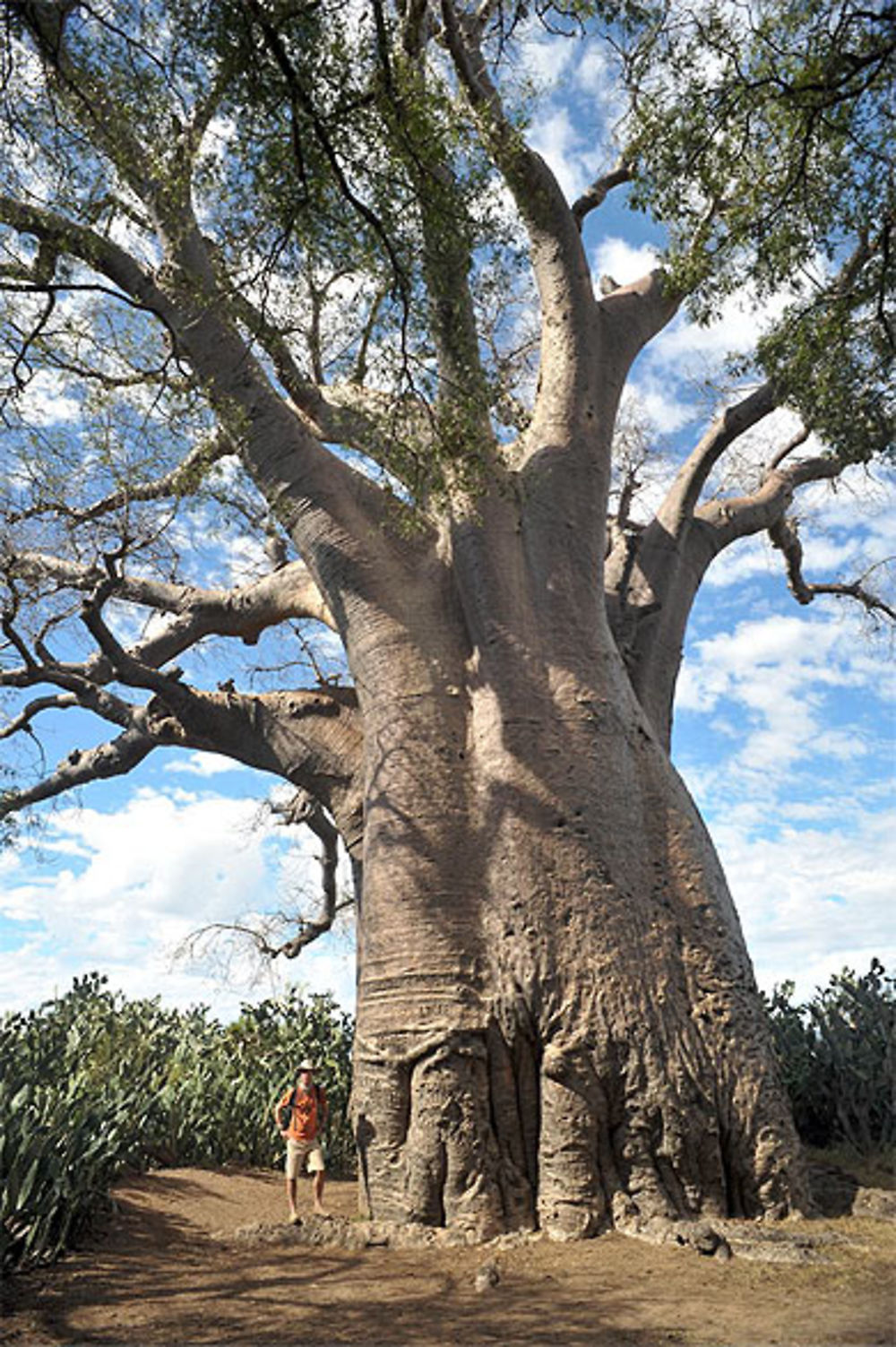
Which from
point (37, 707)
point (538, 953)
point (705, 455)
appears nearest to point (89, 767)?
point (37, 707)

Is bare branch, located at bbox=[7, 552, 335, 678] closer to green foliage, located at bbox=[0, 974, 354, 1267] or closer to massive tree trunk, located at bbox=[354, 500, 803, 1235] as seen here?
massive tree trunk, located at bbox=[354, 500, 803, 1235]

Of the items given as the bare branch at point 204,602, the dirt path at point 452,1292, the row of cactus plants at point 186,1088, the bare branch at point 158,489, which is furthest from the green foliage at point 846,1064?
the bare branch at point 158,489

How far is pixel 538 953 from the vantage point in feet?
20.7

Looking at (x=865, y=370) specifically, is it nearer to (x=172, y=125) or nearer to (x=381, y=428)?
(x=381, y=428)

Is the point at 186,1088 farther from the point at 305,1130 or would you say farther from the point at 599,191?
the point at 599,191

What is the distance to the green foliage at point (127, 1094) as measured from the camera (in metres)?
5.42

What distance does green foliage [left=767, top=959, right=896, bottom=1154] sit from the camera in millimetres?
8352

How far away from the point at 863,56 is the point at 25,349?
5.18 m

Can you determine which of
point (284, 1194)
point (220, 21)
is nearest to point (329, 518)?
point (220, 21)

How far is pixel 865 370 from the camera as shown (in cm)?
707

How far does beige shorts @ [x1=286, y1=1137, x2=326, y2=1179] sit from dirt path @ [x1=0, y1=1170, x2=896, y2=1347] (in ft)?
2.28

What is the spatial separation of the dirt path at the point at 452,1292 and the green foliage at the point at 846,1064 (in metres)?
2.32

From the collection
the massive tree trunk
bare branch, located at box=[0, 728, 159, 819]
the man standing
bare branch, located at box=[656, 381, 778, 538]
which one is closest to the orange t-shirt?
the man standing

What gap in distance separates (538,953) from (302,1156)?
229cm
